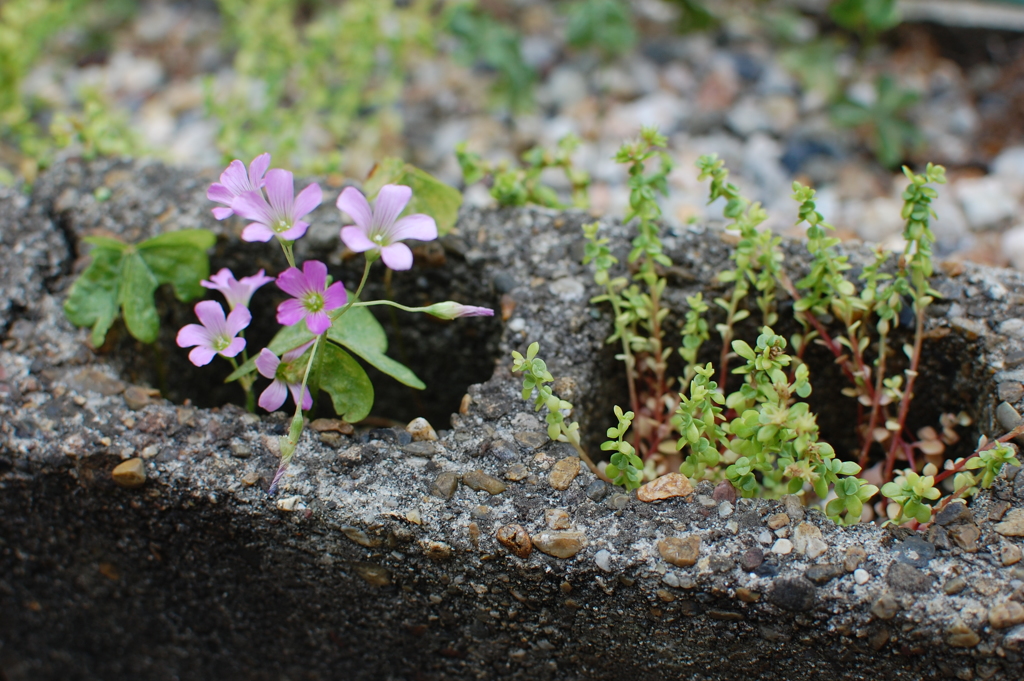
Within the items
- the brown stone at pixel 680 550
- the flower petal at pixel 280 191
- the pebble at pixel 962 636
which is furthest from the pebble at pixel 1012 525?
the flower petal at pixel 280 191

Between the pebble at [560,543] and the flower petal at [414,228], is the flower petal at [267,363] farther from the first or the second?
the pebble at [560,543]

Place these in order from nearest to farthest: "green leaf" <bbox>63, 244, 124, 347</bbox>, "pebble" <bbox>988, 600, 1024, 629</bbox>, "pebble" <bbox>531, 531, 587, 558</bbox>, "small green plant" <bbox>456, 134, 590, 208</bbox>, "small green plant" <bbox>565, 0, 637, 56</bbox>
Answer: "pebble" <bbox>988, 600, 1024, 629</bbox> < "pebble" <bbox>531, 531, 587, 558</bbox> < "green leaf" <bbox>63, 244, 124, 347</bbox> < "small green plant" <bbox>456, 134, 590, 208</bbox> < "small green plant" <bbox>565, 0, 637, 56</bbox>

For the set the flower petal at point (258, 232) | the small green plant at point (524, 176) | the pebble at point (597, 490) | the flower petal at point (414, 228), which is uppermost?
the small green plant at point (524, 176)

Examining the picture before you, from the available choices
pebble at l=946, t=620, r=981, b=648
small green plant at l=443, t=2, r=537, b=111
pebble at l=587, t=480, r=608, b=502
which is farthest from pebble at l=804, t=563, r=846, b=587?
small green plant at l=443, t=2, r=537, b=111

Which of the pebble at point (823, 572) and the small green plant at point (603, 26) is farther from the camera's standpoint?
the small green plant at point (603, 26)

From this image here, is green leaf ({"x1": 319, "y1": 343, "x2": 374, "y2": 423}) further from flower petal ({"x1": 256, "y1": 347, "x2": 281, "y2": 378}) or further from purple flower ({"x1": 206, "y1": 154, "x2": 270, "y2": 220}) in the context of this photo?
purple flower ({"x1": 206, "y1": 154, "x2": 270, "y2": 220})

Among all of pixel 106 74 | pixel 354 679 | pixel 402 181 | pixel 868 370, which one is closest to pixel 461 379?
pixel 402 181

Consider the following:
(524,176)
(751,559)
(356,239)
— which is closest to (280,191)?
(356,239)
